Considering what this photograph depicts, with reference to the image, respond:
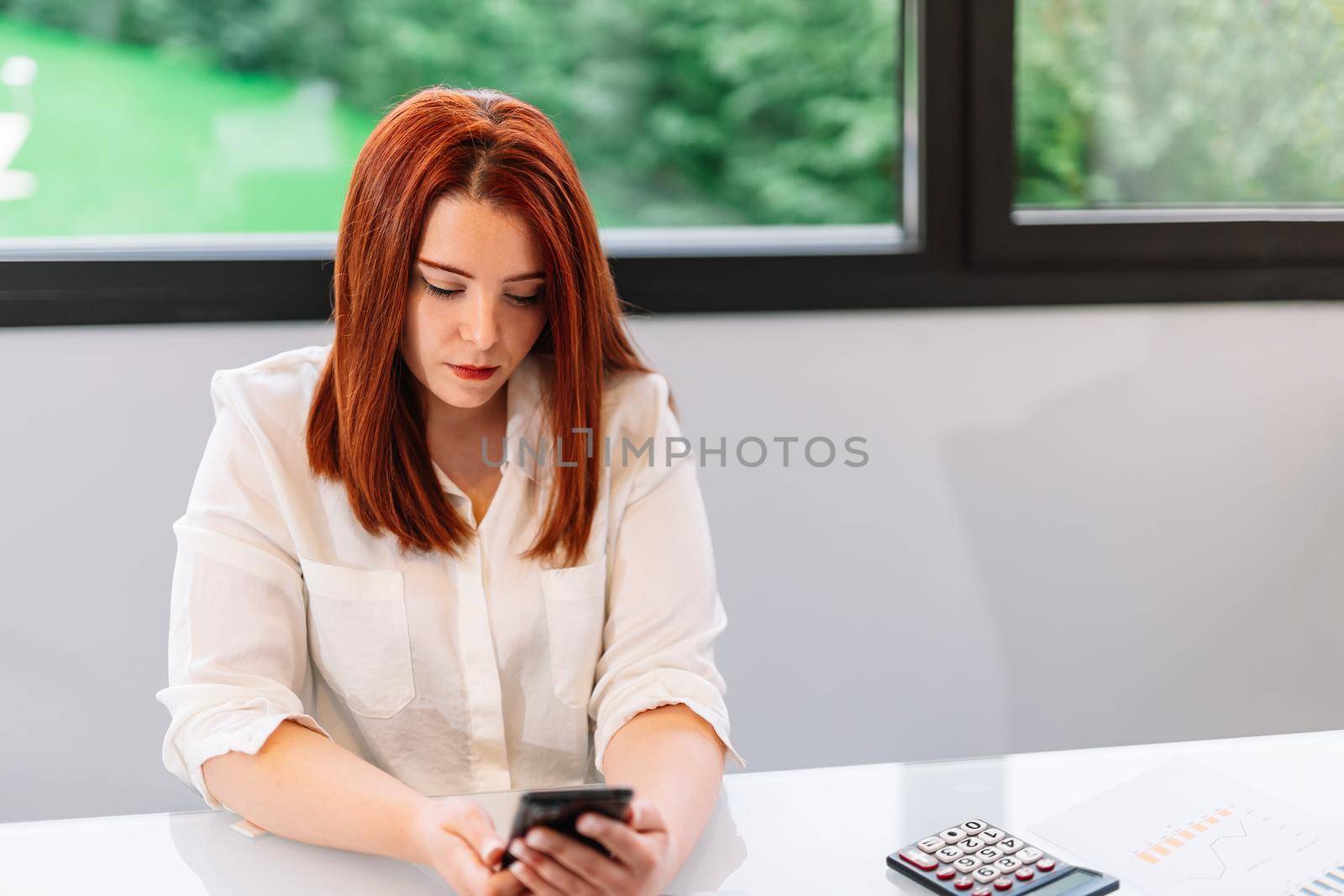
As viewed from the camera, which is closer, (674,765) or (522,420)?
(674,765)

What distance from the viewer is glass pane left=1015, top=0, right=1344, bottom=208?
199 centimetres

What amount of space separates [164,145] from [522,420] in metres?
0.95

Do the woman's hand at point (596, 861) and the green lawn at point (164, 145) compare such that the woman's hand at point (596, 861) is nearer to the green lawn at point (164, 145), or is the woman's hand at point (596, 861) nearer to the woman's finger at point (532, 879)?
the woman's finger at point (532, 879)

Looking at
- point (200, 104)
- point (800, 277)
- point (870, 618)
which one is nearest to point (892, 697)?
point (870, 618)

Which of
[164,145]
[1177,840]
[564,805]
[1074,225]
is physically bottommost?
[1177,840]

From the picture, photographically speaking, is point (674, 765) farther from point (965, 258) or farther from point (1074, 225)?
point (1074, 225)

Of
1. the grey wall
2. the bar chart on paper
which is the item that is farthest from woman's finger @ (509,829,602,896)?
the grey wall

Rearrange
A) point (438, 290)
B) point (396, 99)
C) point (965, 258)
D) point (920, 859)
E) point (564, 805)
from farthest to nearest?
point (965, 258), point (396, 99), point (438, 290), point (920, 859), point (564, 805)

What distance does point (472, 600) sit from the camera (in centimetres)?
123

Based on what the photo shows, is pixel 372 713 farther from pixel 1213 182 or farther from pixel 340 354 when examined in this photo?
pixel 1213 182

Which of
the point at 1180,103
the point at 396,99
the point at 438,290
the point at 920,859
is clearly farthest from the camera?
the point at 1180,103

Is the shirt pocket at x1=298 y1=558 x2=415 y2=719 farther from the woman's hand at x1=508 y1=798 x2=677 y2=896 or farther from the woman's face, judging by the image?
the woman's hand at x1=508 y1=798 x2=677 y2=896

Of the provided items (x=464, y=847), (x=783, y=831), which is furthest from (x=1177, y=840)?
(x=464, y=847)

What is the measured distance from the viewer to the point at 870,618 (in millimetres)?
1970
